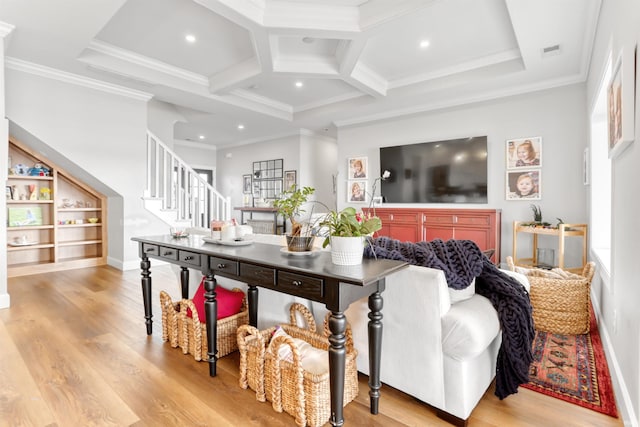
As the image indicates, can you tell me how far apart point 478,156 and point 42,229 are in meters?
6.69

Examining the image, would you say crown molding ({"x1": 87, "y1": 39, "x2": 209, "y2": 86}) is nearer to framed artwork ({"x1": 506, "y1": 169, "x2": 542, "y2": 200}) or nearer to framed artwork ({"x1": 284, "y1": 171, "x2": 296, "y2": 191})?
framed artwork ({"x1": 284, "y1": 171, "x2": 296, "y2": 191})

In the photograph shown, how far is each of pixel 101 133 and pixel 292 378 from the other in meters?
4.74

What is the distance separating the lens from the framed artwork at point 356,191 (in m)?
6.44

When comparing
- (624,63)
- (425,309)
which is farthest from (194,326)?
(624,63)

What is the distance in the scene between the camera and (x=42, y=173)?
486cm

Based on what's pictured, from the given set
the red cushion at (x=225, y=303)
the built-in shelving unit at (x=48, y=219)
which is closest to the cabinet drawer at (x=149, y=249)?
the red cushion at (x=225, y=303)

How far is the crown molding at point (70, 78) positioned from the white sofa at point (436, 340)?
15.9 feet

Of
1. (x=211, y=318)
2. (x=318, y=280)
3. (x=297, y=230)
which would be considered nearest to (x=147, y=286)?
(x=211, y=318)

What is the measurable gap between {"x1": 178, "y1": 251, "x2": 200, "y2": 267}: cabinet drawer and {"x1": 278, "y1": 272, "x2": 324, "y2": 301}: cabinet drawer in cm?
75

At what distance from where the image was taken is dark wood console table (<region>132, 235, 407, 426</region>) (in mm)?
1408

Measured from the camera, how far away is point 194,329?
217 centimetres

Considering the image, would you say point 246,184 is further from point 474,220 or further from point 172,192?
point 474,220

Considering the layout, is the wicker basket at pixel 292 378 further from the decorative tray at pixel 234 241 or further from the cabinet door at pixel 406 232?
the cabinet door at pixel 406 232

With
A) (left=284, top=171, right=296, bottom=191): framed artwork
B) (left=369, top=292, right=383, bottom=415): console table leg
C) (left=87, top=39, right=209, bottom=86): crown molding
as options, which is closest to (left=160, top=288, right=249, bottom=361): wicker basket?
(left=369, top=292, right=383, bottom=415): console table leg
